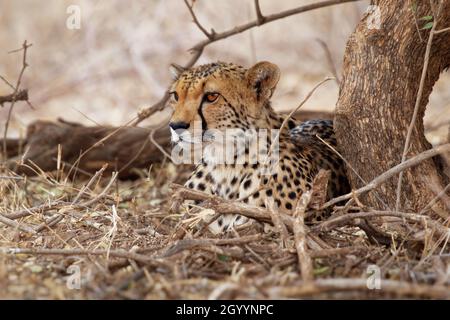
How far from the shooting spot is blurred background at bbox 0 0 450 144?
9633 millimetres

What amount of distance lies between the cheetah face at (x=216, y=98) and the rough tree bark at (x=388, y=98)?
456 mm

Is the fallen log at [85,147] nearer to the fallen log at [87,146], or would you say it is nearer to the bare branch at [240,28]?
the fallen log at [87,146]

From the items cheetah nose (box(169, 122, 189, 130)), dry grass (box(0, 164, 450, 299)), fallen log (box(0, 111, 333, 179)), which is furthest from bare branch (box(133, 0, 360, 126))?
dry grass (box(0, 164, 450, 299))

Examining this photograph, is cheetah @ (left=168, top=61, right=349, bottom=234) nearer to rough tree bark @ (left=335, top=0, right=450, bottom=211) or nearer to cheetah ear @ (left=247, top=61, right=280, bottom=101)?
cheetah ear @ (left=247, top=61, right=280, bottom=101)

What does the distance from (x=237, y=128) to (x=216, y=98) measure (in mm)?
190

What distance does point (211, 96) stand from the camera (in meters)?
4.24

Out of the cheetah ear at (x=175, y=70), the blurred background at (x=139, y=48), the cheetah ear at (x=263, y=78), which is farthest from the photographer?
the blurred background at (x=139, y=48)

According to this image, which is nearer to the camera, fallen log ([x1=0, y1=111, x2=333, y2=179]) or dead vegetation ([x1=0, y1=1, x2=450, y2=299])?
dead vegetation ([x1=0, y1=1, x2=450, y2=299])

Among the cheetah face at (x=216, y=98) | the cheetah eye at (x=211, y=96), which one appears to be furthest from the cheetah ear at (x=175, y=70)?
the cheetah eye at (x=211, y=96)

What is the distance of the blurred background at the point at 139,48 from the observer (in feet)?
31.6

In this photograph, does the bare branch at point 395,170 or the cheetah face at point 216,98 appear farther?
the cheetah face at point 216,98

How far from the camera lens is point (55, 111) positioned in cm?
934
